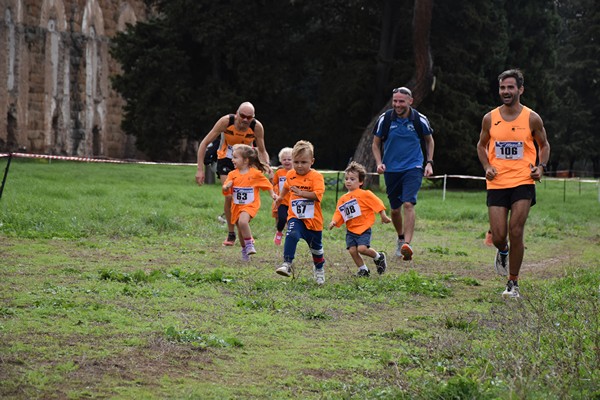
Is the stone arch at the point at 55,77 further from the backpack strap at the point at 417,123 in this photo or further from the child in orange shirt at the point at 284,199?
the backpack strap at the point at 417,123

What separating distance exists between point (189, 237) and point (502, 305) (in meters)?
7.25

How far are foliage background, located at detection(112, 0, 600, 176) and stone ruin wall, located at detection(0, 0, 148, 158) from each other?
815 centimetres

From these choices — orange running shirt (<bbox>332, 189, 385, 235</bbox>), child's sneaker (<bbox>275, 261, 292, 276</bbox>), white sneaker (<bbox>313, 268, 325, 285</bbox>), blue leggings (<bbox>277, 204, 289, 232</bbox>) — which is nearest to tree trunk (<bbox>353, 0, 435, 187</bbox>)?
blue leggings (<bbox>277, 204, 289, 232</bbox>)

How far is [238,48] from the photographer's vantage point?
116ft

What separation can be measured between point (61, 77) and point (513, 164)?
40.1 m

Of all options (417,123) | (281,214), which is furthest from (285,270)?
(281,214)

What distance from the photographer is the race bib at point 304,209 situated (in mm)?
10664

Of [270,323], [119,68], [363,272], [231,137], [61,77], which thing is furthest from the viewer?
[119,68]

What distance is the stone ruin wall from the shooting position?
4444 centimetres

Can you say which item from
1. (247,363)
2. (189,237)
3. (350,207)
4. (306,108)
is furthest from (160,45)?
(247,363)

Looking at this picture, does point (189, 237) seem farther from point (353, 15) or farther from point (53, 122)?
point (53, 122)

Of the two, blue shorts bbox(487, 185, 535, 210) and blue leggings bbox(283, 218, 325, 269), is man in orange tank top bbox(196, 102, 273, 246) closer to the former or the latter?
blue leggings bbox(283, 218, 325, 269)

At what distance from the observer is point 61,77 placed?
47500mm

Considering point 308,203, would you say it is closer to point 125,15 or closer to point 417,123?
point 417,123
